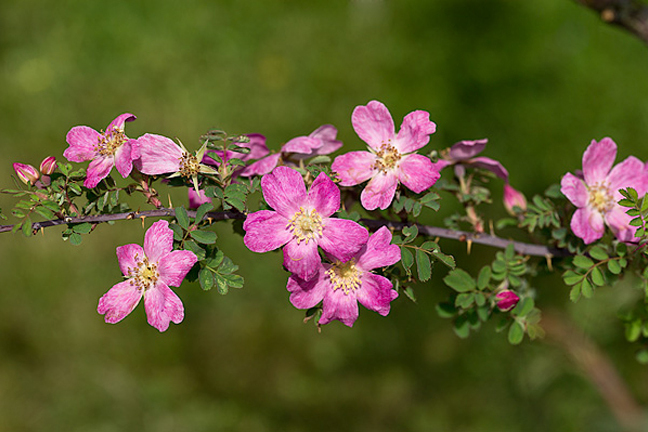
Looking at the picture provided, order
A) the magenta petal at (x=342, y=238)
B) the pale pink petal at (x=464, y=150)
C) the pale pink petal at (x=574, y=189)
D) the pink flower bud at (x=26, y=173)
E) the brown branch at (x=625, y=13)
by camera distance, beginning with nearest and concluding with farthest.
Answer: the magenta petal at (x=342, y=238)
the pink flower bud at (x=26, y=173)
the pale pink petal at (x=574, y=189)
the pale pink petal at (x=464, y=150)
the brown branch at (x=625, y=13)

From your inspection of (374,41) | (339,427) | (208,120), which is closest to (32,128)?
(208,120)

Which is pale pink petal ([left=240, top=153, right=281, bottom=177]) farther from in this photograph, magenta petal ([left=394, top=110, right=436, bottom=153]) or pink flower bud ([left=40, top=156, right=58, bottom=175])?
pink flower bud ([left=40, top=156, right=58, bottom=175])

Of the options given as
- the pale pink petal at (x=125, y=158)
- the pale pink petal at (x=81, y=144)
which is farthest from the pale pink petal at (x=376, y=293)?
the pale pink petal at (x=81, y=144)

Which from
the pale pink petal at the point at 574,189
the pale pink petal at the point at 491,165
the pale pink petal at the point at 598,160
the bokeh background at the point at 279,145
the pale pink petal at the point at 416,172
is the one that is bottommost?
the bokeh background at the point at 279,145

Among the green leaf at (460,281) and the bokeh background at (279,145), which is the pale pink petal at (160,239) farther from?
the bokeh background at (279,145)

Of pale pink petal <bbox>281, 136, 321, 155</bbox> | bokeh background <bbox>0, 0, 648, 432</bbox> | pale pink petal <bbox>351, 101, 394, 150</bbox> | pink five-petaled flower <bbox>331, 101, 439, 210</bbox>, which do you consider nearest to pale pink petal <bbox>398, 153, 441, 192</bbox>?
pink five-petaled flower <bbox>331, 101, 439, 210</bbox>

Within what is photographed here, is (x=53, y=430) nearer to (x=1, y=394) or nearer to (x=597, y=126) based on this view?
(x=1, y=394)
